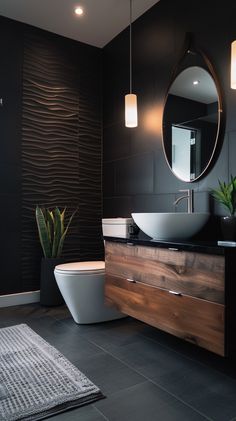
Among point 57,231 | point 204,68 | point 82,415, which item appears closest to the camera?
point 82,415

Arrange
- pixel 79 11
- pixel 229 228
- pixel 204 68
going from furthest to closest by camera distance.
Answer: pixel 79 11 → pixel 204 68 → pixel 229 228

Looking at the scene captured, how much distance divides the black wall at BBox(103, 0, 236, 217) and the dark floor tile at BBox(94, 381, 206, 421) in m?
1.22

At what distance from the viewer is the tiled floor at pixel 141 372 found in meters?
1.39

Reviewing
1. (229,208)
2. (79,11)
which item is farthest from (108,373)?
(79,11)

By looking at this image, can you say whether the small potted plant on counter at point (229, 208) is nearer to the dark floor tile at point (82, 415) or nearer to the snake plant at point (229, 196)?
the snake plant at point (229, 196)

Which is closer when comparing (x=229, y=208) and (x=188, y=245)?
(x=188, y=245)

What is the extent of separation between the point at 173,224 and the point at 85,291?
0.94m

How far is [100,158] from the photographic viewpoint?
11.8ft

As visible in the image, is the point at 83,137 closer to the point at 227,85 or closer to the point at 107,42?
the point at 107,42

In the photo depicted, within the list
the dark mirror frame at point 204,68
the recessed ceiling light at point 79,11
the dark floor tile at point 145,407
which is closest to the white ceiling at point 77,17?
the recessed ceiling light at point 79,11

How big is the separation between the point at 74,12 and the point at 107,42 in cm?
60

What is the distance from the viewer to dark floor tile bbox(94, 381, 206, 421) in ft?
4.43

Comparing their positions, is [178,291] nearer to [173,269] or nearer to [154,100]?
[173,269]

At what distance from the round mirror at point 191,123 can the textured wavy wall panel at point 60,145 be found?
1.15 m
